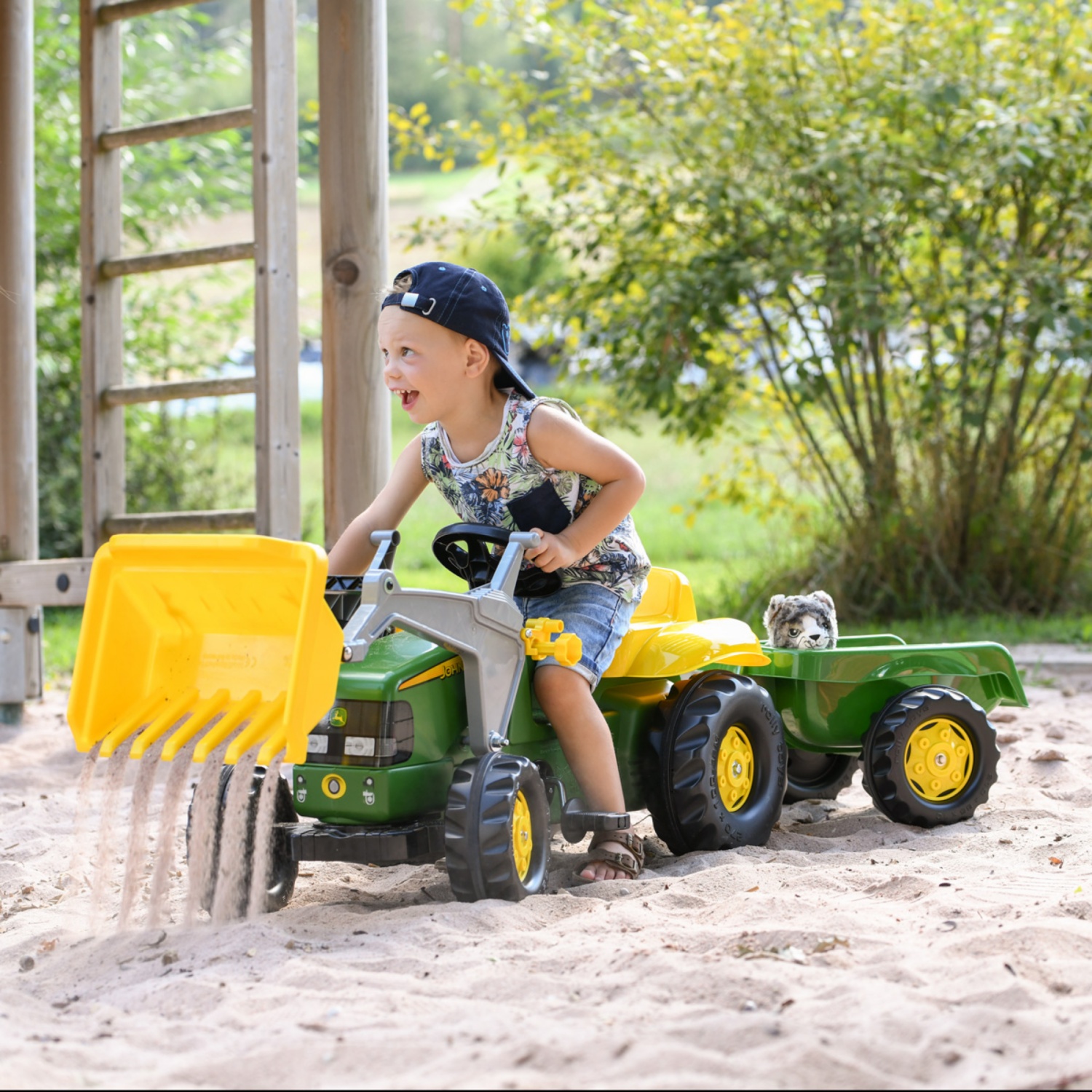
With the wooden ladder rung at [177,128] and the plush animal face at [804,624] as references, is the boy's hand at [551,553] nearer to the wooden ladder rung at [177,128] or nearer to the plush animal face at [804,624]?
the plush animal face at [804,624]

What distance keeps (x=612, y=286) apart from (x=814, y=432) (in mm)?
1788

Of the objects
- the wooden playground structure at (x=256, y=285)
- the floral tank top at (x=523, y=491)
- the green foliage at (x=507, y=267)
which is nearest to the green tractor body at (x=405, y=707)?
the floral tank top at (x=523, y=491)

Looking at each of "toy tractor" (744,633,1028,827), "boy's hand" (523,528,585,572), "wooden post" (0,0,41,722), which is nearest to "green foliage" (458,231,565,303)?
"wooden post" (0,0,41,722)

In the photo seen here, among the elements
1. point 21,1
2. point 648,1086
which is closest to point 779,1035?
point 648,1086

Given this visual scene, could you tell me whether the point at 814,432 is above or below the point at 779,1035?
above

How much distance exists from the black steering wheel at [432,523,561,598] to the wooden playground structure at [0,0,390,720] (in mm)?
1548

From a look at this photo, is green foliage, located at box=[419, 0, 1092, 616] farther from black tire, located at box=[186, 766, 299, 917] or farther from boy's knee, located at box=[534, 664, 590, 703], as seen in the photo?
black tire, located at box=[186, 766, 299, 917]

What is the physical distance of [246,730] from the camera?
2.29m

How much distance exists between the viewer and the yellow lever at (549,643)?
2.61m

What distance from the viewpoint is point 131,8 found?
505cm

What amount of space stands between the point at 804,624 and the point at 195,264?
288cm

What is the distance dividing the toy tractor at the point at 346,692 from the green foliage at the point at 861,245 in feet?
13.4

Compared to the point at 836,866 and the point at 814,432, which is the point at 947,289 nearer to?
the point at 814,432

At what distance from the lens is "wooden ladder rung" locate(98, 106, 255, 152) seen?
474 centimetres
